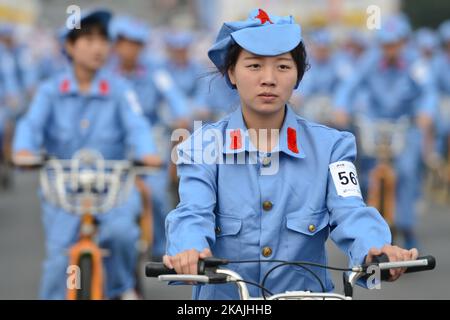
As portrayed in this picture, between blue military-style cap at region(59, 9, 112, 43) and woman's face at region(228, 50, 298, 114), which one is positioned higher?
blue military-style cap at region(59, 9, 112, 43)

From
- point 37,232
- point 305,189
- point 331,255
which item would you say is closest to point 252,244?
point 305,189

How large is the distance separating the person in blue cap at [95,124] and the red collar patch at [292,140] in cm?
307

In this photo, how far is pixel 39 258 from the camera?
11961 millimetres

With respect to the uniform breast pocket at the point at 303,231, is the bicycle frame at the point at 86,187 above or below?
above

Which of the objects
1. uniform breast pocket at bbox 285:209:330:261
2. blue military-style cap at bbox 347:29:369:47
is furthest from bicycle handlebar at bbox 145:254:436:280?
blue military-style cap at bbox 347:29:369:47

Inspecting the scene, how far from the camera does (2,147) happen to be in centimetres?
1808

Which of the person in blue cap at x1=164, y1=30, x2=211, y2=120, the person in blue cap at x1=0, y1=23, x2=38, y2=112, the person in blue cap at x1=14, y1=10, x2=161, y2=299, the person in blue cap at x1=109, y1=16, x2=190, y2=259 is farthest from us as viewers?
the person in blue cap at x1=0, y1=23, x2=38, y2=112

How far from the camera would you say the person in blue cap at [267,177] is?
4.55m

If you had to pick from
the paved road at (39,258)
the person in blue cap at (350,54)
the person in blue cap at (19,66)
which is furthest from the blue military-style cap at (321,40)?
the paved road at (39,258)

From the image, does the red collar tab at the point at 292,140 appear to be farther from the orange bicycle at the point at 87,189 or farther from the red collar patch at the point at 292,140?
the orange bicycle at the point at 87,189

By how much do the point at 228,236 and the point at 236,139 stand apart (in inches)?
14.5

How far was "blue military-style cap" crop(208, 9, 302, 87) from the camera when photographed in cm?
454

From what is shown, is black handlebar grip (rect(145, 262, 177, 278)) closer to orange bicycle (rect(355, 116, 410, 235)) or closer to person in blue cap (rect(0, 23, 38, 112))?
orange bicycle (rect(355, 116, 410, 235))
